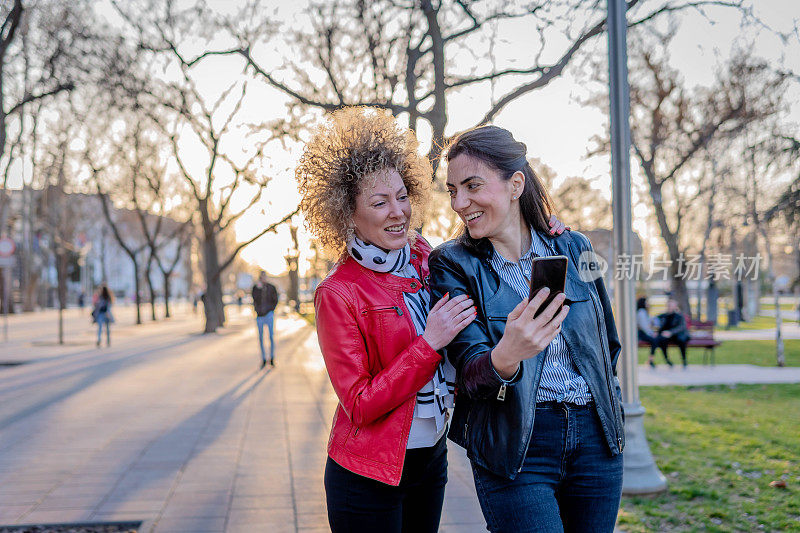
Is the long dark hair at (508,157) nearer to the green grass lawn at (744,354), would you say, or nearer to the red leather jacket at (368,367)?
the red leather jacket at (368,367)

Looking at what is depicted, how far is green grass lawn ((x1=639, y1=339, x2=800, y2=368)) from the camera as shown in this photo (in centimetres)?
1669

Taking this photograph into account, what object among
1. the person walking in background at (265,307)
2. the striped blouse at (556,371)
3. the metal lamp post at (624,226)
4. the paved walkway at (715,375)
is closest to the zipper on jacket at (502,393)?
the striped blouse at (556,371)

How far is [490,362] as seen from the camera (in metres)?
1.98

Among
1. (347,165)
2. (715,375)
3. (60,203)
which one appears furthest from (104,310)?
(60,203)

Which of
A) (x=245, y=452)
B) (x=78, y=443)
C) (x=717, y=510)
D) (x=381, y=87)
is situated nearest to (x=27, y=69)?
(x=381, y=87)

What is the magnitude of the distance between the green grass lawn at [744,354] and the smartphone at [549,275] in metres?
16.0

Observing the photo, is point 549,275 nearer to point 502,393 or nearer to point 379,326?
point 502,393

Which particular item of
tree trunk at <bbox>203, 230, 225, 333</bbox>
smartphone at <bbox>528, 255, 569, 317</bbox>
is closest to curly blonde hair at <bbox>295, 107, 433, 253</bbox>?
smartphone at <bbox>528, 255, 569, 317</bbox>

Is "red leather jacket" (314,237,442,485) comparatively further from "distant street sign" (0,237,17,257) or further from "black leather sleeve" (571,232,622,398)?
"distant street sign" (0,237,17,257)

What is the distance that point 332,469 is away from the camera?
2363mm

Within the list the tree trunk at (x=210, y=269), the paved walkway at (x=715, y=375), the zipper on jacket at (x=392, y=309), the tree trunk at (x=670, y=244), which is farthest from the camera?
the tree trunk at (x=210, y=269)

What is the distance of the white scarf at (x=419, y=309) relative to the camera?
229cm

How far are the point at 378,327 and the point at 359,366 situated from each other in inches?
5.5

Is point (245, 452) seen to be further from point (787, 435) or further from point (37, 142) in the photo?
point (37, 142)
